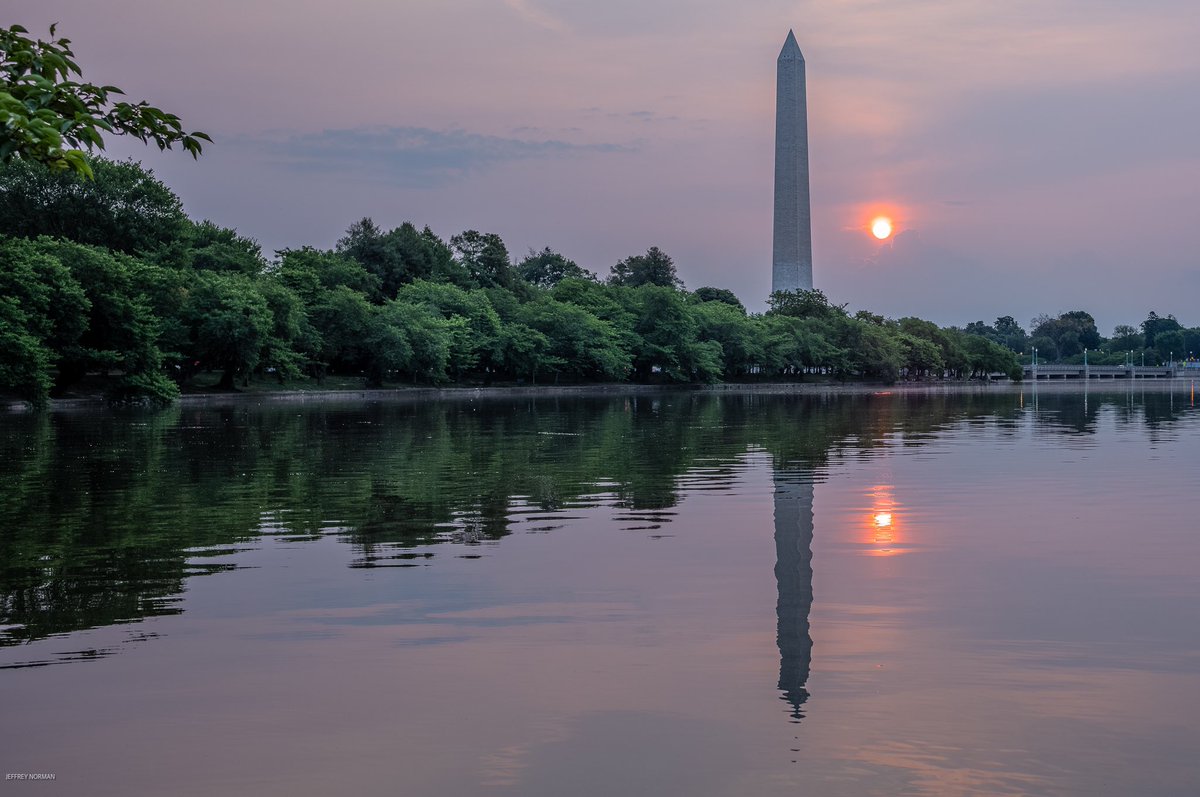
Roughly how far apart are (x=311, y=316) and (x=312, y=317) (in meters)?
0.26

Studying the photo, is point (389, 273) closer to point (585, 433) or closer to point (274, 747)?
point (585, 433)

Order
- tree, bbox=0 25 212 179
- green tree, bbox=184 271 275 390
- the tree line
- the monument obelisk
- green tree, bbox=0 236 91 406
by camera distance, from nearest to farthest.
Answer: tree, bbox=0 25 212 179 → green tree, bbox=0 236 91 406 → the tree line → green tree, bbox=184 271 275 390 → the monument obelisk

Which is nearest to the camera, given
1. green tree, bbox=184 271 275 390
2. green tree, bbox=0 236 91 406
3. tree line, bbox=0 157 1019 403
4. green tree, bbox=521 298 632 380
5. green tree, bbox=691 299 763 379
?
green tree, bbox=0 236 91 406

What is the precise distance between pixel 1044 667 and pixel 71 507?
17156mm

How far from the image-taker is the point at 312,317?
348ft

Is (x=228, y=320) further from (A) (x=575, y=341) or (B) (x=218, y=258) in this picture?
(A) (x=575, y=341)

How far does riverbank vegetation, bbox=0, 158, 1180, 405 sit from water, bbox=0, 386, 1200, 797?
4713 cm

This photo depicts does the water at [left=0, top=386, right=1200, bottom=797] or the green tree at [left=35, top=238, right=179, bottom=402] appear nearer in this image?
the water at [left=0, top=386, right=1200, bottom=797]

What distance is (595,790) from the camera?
296 inches

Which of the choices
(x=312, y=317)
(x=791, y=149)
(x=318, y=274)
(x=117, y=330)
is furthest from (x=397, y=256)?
(x=117, y=330)

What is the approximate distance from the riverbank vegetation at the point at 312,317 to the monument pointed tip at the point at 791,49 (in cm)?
3315

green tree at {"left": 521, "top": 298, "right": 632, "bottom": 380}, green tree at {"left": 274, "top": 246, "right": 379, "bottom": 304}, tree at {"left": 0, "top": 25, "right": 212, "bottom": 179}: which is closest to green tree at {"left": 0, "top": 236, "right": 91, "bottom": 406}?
green tree at {"left": 274, "top": 246, "right": 379, "bottom": 304}

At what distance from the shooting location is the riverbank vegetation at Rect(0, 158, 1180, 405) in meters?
71.8

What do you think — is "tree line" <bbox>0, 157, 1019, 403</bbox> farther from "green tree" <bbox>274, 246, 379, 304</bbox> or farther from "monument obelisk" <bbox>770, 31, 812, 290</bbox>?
"monument obelisk" <bbox>770, 31, 812, 290</bbox>
